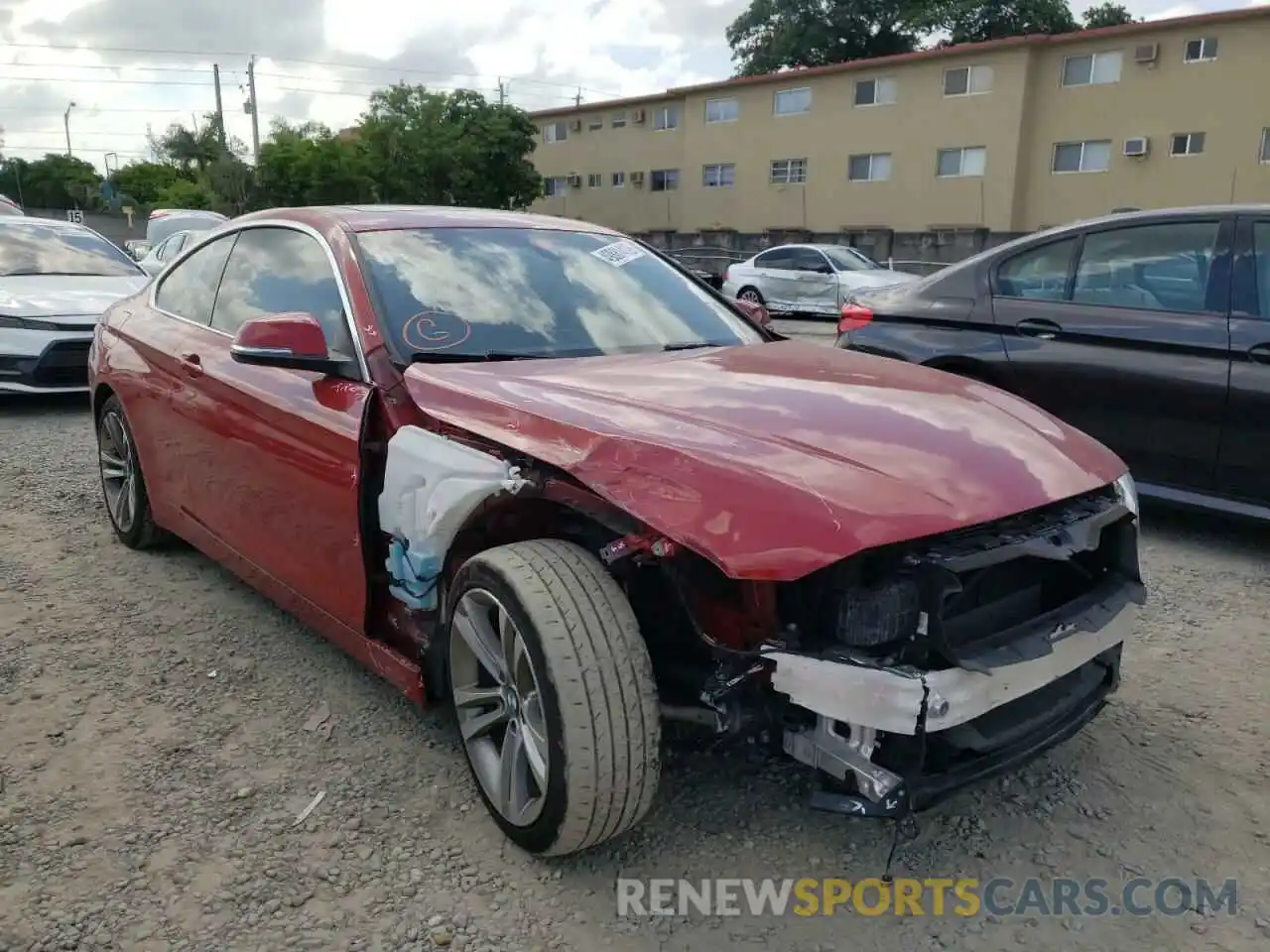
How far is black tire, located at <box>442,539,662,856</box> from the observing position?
2.07m

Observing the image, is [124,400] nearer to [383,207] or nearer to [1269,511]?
[383,207]

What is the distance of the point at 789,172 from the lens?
33281 mm

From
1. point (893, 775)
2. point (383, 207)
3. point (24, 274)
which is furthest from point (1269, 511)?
point (24, 274)

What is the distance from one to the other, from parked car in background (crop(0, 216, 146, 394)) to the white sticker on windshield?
226 inches

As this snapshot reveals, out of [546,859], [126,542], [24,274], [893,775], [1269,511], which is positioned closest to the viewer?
[893,775]

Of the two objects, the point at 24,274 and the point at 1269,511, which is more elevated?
the point at 24,274

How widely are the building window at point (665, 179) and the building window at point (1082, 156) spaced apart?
14526 mm

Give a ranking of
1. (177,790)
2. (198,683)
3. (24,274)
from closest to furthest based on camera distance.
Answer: (177,790), (198,683), (24,274)

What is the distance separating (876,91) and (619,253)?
98.9 ft

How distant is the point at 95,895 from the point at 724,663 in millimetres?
1531

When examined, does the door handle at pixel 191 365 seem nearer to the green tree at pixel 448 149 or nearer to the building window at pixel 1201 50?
the building window at pixel 1201 50

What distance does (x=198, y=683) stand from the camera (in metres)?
3.22

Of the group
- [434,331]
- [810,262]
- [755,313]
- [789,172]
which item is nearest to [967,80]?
[789,172]

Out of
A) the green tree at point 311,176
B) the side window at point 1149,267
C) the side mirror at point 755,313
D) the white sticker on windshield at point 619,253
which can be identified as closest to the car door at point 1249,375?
the side window at point 1149,267
